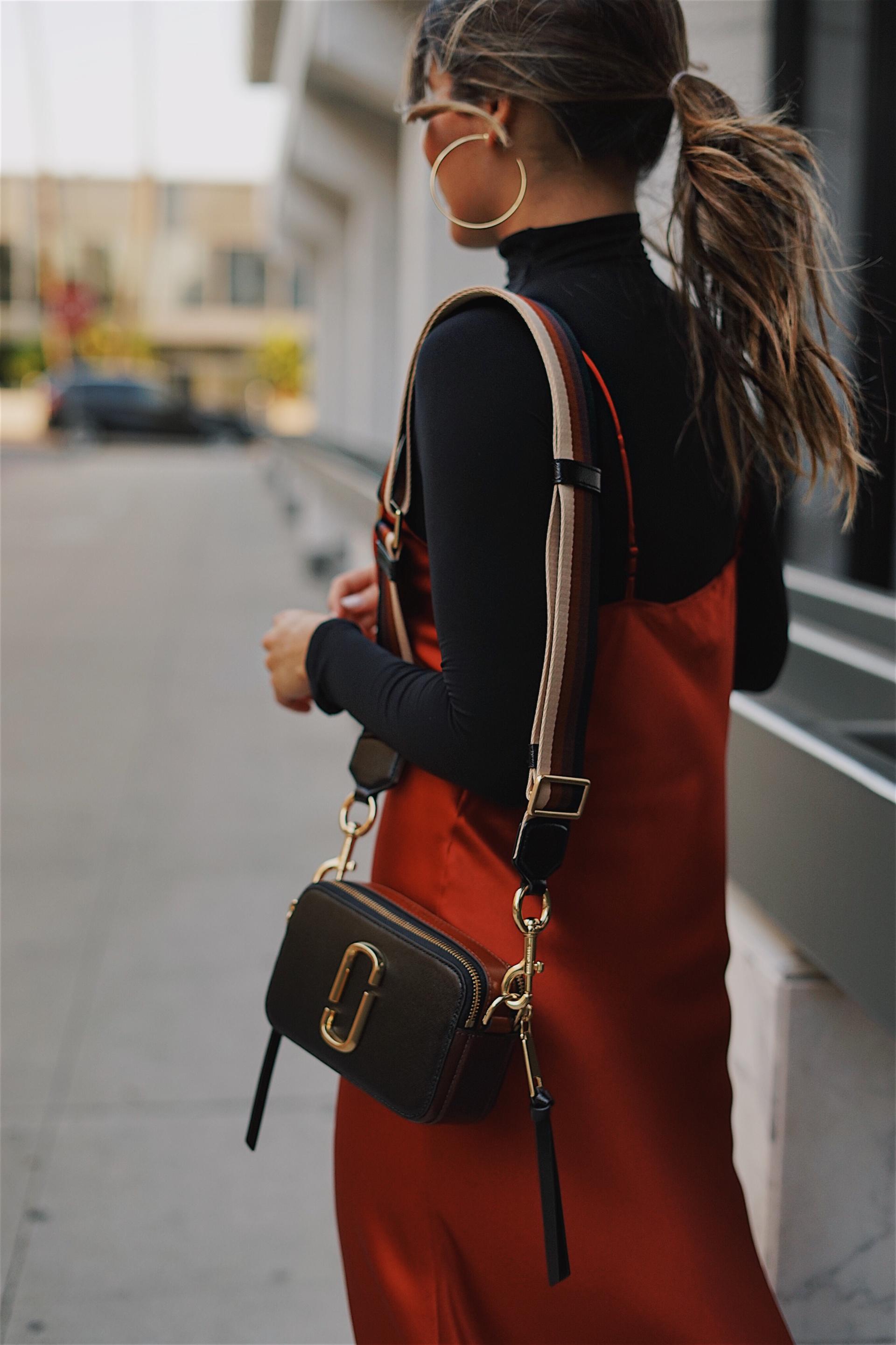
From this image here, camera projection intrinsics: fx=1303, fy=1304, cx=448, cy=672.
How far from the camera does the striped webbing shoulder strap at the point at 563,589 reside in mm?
1062

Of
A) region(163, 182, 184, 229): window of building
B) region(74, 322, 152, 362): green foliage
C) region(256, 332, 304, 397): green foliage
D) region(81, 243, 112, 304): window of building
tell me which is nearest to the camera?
region(256, 332, 304, 397): green foliage

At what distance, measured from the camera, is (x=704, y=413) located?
1226mm

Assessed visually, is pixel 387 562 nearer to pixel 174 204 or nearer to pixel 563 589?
pixel 563 589

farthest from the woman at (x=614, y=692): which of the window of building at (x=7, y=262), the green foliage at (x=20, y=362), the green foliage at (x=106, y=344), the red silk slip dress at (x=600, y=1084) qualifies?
the window of building at (x=7, y=262)

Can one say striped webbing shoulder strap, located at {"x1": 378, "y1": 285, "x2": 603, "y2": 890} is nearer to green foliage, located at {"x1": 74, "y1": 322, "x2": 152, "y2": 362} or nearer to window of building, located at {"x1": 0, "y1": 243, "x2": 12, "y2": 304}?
Answer: green foliage, located at {"x1": 74, "y1": 322, "x2": 152, "y2": 362}

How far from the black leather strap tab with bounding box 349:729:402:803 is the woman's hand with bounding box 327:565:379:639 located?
222mm

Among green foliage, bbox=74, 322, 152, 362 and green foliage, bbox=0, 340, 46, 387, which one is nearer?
green foliage, bbox=74, 322, 152, 362

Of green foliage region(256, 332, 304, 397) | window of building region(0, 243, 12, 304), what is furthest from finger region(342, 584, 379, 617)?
window of building region(0, 243, 12, 304)

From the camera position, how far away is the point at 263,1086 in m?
1.37

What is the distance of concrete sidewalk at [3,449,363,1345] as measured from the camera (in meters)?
2.28

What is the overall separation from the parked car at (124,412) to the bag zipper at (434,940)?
28182 mm

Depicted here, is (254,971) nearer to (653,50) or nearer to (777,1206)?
(777,1206)

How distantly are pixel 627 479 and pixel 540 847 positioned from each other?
329 millimetres

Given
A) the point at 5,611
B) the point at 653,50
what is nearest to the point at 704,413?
the point at 653,50
